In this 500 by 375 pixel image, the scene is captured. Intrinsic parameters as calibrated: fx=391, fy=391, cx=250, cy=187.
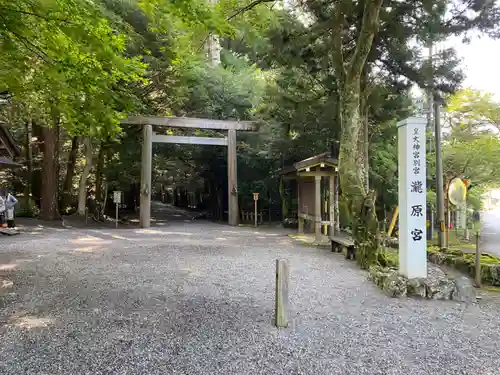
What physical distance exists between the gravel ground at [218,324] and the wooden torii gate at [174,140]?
272 inches

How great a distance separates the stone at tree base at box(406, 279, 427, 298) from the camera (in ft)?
18.1

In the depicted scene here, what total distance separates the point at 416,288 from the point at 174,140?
11.1 m

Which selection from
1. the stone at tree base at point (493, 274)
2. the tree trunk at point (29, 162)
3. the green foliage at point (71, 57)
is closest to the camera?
the green foliage at point (71, 57)

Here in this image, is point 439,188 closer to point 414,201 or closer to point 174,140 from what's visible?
point 414,201

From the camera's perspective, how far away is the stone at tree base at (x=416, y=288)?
552 centimetres

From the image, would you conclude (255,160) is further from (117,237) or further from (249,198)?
(117,237)

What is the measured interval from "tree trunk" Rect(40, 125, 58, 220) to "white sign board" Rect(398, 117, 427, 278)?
14349 mm

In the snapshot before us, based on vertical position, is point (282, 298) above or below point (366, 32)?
below

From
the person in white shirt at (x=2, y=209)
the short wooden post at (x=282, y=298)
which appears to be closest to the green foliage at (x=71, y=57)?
the short wooden post at (x=282, y=298)

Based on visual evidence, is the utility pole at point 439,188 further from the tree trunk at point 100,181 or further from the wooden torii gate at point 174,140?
the tree trunk at point 100,181

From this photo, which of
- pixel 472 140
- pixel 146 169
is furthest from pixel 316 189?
pixel 472 140

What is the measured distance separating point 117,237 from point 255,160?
7.38m

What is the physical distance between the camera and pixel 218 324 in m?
4.16

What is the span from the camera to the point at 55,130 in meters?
16.0
